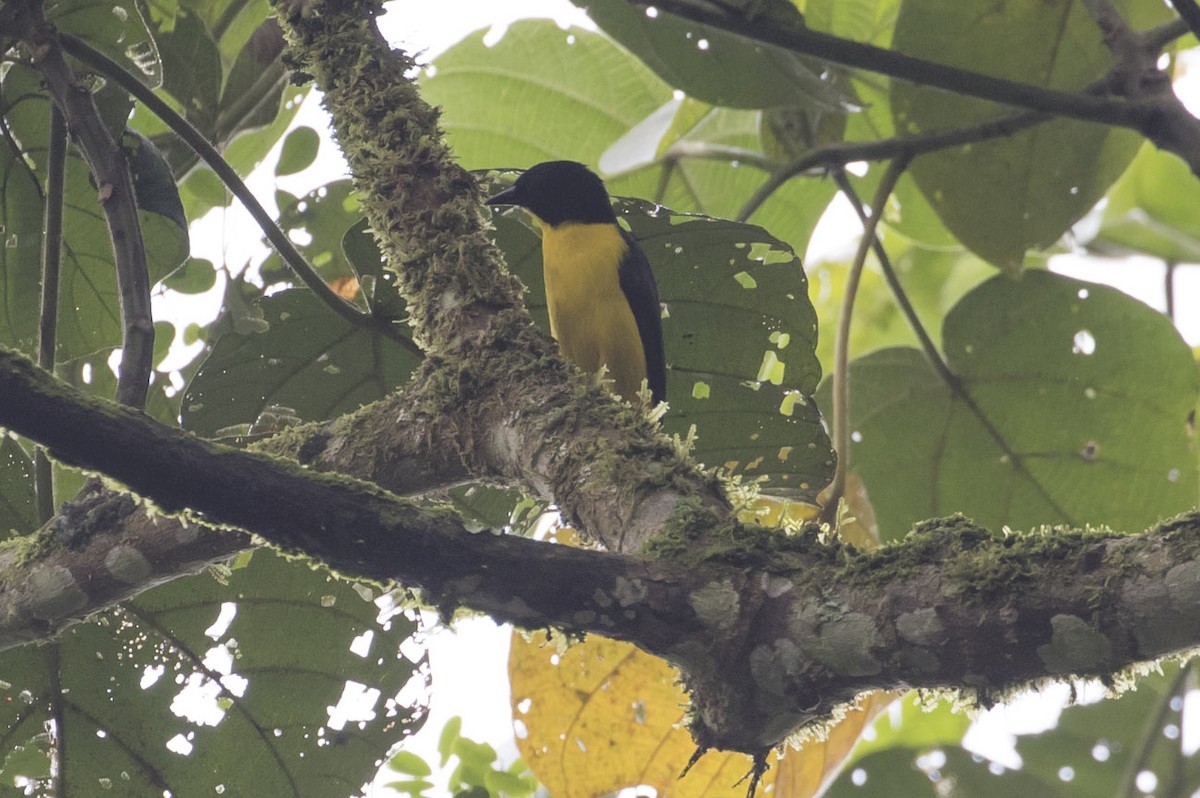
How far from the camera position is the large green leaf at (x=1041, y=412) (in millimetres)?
3621

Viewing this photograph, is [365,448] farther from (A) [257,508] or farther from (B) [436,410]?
(A) [257,508]

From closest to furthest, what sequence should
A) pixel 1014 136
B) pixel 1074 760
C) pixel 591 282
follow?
pixel 1014 136 < pixel 591 282 < pixel 1074 760

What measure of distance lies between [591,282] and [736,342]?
844mm

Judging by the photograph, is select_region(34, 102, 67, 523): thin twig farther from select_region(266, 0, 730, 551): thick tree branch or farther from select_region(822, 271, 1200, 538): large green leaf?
select_region(822, 271, 1200, 538): large green leaf

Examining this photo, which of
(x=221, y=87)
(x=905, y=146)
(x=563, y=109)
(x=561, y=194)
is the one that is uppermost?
(x=563, y=109)

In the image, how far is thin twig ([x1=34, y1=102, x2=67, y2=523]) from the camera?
2291mm

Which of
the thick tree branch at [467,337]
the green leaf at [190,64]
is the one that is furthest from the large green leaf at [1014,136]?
the green leaf at [190,64]

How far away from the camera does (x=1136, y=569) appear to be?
3.72 feet

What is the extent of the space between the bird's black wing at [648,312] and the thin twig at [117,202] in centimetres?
141

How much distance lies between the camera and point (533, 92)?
450 centimetres

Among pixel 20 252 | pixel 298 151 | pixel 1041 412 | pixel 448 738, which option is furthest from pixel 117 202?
pixel 1041 412

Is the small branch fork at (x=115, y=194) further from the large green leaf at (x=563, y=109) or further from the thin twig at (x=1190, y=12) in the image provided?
the large green leaf at (x=563, y=109)

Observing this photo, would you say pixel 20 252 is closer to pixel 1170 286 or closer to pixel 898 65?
pixel 898 65

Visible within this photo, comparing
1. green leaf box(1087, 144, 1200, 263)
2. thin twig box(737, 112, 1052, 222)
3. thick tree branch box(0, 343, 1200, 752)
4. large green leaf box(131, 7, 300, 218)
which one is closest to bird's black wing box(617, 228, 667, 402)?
thin twig box(737, 112, 1052, 222)
